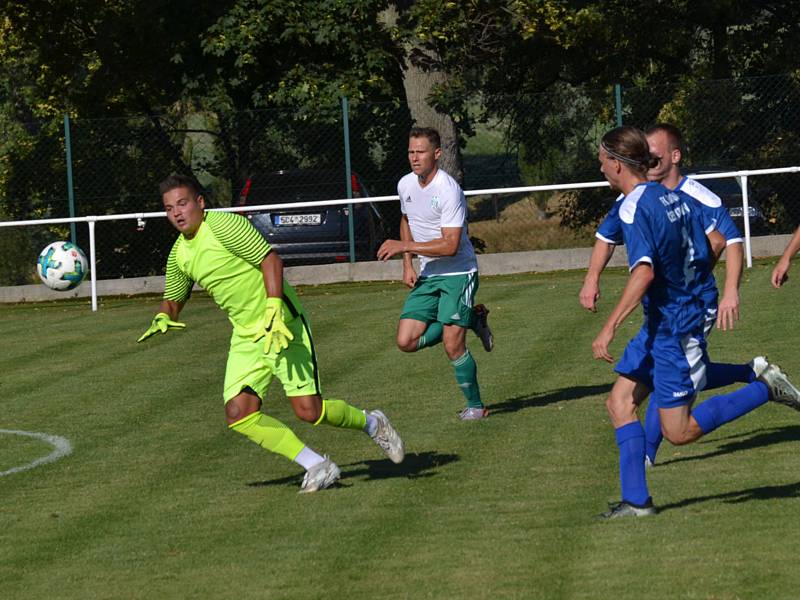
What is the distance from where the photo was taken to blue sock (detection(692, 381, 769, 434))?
759 centimetres

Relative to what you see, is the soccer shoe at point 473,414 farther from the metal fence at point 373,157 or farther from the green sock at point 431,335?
the metal fence at point 373,157

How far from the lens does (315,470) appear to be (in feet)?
27.7

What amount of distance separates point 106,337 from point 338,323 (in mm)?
2620

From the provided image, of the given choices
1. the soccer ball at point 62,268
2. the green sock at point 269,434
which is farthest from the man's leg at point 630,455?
the soccer ball at point 62,268

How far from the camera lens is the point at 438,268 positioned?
35.4 ft

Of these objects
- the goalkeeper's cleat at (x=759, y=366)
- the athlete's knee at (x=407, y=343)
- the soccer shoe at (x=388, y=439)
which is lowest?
the soccer shoe at (x=388, y=439)

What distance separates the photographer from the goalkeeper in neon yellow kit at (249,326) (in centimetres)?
841

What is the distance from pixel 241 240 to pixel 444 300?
8.81 feet

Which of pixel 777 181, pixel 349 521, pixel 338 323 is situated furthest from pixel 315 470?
pixel 777 181

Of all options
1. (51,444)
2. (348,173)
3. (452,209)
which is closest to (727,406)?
(452,209)

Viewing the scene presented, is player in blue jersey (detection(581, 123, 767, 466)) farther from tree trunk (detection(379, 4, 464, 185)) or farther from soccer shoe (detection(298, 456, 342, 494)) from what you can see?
tree trunk (detection(379, 4, 464, 185))

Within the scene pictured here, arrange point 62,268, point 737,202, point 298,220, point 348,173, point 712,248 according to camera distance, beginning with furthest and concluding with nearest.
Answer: point 348,173
point 737,202
point 298,220
point 62,268
point 712,248

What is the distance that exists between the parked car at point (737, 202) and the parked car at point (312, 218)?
4967 millimetres

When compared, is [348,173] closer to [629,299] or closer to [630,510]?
[630,510]
